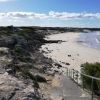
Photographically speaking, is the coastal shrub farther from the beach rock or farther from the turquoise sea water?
the turquoise sea water

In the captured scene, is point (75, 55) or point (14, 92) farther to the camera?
point (75, 55)

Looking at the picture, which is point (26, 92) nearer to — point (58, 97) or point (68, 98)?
point (68, 98)

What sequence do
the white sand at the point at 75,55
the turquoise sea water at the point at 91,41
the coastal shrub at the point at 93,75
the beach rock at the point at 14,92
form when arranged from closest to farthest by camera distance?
the beach rock at the point at 14,92, the coastal shrub at the point at 93,75, the white sand at the point at 75,55, the turquoise sea water at the point at 91,41

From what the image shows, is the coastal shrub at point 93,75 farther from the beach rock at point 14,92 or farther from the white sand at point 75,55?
the white sand at point 75,55

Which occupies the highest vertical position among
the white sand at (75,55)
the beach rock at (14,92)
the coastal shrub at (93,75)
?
the beach rock at (14,92)

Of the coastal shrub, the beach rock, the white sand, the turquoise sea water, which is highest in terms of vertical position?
the beach rock

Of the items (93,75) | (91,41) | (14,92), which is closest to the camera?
(14,92)

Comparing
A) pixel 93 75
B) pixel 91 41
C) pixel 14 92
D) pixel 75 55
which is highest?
pixel 14 92

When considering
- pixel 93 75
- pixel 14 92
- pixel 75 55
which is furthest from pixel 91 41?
pixel 14 92

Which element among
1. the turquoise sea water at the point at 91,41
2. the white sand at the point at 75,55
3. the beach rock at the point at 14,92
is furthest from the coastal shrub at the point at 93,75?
the turquoise sea water at the point at 91,41

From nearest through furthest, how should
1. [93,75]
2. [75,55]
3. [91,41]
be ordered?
[93,75]
[75,55]
[91,41]

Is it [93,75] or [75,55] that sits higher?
[93,75]

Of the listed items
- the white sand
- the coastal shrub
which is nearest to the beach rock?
the coastal shrub

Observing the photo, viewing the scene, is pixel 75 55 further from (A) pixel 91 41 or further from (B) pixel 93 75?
(A) pixel 91 41
